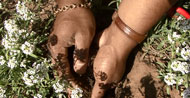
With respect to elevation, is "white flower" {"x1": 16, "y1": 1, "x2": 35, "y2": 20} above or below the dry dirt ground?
above

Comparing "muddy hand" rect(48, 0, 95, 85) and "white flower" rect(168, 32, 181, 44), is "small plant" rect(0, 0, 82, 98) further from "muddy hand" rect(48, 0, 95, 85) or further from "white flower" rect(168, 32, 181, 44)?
"white flower" rect(168, 32, 181, 44)

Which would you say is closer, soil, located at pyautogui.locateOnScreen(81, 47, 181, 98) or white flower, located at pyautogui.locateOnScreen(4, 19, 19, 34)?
white flower, located at pyautogui.locateOnScreen(4, 19, 19, 34)

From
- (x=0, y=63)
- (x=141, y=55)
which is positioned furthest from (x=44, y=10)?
(x=141, y=55)

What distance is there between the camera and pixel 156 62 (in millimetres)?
2369

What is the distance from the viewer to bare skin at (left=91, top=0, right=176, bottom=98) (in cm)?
196

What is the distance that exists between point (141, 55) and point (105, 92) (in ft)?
1.93

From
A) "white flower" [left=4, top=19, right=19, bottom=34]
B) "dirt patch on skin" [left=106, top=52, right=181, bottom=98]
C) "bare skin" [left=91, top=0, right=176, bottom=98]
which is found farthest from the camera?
"dirt patch on skin" [left=106, top=52, right=181, bottom=98]

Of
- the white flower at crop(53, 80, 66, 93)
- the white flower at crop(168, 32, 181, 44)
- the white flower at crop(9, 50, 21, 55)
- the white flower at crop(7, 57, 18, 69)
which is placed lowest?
the white flower at crop(53, 80, 66, 93)

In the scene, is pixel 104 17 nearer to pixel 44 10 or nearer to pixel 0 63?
pixel 44 10

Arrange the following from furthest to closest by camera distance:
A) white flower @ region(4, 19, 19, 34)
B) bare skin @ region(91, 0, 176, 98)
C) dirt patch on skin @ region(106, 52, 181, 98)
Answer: dirt patch on skin @ region(106, 52, 181, 98), white flower @ region(4, 19, 19, 34), bare skin @ region(91, 0, 176, 98)

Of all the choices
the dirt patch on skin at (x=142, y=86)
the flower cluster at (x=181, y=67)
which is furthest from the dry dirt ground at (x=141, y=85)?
the flower cluster at (x=181, y=67)

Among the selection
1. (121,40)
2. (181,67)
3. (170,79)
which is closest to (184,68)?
(181,67)

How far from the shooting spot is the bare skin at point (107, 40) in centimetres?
198

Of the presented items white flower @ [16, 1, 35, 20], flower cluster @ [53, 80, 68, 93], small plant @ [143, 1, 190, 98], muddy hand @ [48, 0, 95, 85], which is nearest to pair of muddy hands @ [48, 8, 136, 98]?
muddy hand @ [48, 0, 95, 85]
